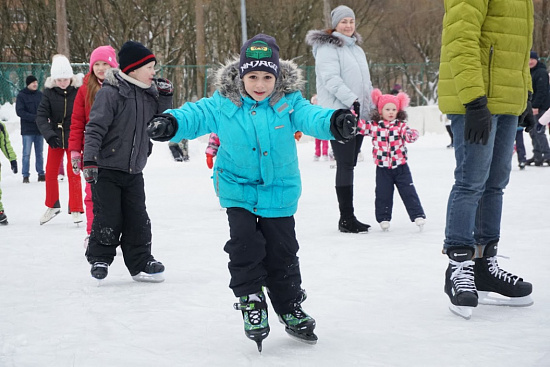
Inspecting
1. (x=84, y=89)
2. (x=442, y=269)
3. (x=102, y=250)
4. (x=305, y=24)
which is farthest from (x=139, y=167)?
(x=305, y=24)

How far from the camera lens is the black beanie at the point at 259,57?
320 cm

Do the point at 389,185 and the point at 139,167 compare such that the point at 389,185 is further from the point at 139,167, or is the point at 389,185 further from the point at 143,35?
the point at 143,35

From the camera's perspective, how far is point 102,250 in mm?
4641

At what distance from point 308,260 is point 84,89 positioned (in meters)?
2.05

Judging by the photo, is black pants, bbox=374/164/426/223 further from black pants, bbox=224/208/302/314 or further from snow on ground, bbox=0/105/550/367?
black pants, bbox=224/208/302/314

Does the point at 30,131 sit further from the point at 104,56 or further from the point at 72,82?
the point at 104,56

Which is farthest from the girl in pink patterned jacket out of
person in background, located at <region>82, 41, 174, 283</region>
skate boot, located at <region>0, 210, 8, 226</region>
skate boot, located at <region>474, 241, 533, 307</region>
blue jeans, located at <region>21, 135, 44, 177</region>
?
blue jeans, located at <region>21, 135, 44, 177</region>

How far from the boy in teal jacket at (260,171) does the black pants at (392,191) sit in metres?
2.89

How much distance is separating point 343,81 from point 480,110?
9.39ft

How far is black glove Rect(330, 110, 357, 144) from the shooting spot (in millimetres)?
2920

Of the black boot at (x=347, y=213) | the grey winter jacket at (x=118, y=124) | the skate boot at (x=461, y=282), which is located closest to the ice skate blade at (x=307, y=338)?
the skate boot at (x=461, y=282)

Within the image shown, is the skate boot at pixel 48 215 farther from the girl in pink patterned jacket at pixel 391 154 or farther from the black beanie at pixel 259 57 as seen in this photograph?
the black beanie at pixel 259 57

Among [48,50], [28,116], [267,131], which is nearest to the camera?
[267,131]

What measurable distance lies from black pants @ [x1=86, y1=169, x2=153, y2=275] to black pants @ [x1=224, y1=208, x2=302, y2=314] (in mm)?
1566
